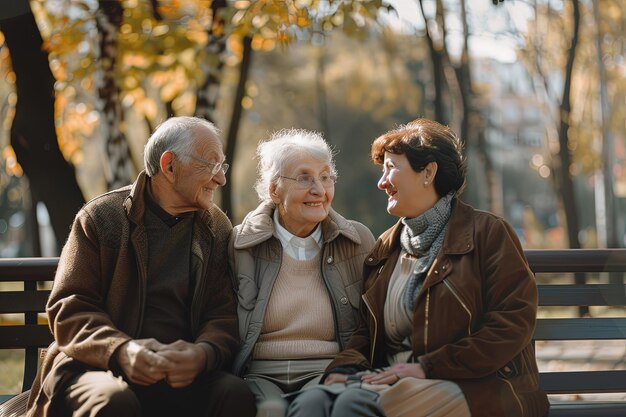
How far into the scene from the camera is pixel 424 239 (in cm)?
429

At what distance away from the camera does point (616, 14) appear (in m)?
16.9

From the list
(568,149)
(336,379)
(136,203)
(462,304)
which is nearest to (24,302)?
(136,203)

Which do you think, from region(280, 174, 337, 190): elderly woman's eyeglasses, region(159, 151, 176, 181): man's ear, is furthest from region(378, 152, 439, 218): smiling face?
region(159, 151, 176, 181): man's ear

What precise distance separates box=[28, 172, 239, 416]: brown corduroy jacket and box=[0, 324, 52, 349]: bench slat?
2.39 feet

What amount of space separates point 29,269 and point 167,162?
1.12m

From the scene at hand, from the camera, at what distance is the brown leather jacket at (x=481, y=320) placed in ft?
13.1

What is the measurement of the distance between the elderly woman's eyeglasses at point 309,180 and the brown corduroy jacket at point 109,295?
0.49 meters

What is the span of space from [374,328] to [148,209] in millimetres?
1149

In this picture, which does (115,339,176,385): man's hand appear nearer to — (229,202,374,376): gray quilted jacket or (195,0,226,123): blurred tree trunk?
(229,202,374,376): gray quilted jacket

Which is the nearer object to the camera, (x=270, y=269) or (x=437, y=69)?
(x=270, y=269)

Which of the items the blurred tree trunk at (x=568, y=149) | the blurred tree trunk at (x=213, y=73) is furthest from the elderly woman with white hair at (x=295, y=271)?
the blurred tree trunk at (x=568, y=149)

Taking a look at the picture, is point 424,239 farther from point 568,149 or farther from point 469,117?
point 568,149

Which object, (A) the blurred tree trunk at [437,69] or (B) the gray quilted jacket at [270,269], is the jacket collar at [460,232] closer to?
(B) the gray quilted jacket at [270,269]

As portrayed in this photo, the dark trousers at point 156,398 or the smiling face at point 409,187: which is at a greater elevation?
the smiling face at point 409,187
